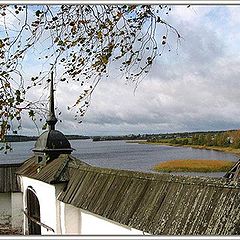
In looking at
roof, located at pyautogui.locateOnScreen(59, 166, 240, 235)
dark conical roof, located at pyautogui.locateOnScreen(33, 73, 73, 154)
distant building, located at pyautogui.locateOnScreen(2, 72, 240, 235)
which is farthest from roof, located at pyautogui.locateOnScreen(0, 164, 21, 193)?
roof, located at pyautogui.locateOnScreen(59, 166, 240, 235)

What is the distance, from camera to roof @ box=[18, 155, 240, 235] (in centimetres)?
262

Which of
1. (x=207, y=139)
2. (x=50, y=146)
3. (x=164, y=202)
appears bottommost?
(x=164, y=202)

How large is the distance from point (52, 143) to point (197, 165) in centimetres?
284

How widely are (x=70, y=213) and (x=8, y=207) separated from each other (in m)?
2.37

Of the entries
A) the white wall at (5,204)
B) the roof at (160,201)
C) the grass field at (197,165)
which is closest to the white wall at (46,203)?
the roof at (160,201)

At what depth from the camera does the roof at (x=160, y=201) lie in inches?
103

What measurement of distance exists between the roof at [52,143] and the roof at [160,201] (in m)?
0.76

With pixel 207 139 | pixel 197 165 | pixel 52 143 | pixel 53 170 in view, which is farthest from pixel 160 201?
pixel 52 143

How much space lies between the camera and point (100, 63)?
7.98ft

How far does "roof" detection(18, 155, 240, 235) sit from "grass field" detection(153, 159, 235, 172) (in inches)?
2.9

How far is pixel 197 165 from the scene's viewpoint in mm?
2734

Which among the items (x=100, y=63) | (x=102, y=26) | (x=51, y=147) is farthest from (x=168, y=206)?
(x=51, y=147)

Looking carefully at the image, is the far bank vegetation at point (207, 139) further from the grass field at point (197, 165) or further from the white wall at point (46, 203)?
the white wall at point (46, 203)

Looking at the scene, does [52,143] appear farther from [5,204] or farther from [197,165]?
[197,165]
